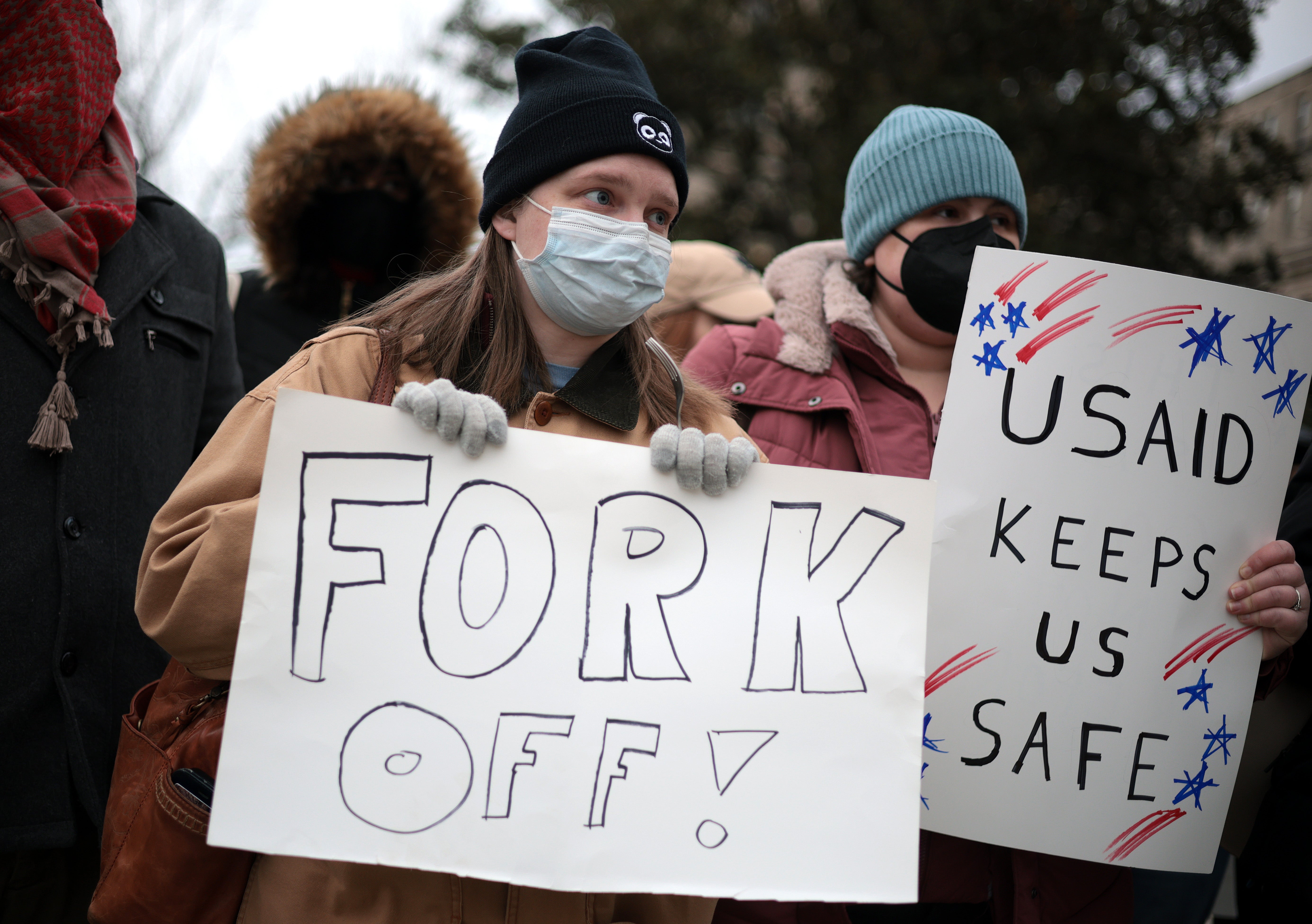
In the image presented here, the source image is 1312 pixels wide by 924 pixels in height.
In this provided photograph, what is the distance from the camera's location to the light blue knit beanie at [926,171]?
2.29 meters

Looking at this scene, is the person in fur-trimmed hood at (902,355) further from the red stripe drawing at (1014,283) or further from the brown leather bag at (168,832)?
the brown leather bag at (168,832)

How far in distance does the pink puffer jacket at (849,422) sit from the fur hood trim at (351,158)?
138cm

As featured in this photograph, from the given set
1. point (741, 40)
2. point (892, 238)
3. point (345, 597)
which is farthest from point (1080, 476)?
point (741, 40)

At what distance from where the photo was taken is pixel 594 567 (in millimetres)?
1518

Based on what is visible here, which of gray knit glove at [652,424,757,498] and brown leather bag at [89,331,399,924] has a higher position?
gray knit glove at [652,424,757,498]

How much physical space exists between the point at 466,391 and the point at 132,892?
99cm

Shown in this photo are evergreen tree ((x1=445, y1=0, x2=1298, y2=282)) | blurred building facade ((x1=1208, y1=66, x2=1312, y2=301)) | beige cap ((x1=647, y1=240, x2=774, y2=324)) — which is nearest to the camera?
beige cap ((x1=647, y1=240, x2=774, y2=324))

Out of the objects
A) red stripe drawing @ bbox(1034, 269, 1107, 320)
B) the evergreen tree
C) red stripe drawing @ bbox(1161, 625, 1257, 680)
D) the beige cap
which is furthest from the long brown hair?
the evergreen tree

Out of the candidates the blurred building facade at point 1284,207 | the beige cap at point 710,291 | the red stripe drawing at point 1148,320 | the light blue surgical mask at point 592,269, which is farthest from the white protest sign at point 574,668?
the blurred building facade at point 1284,207

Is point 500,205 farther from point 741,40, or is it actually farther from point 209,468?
point 741,40

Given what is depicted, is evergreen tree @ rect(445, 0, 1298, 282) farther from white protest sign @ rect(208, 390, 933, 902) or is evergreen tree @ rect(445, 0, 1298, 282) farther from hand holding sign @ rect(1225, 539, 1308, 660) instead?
white protest sign @ rect(208, 390, 933, 902)

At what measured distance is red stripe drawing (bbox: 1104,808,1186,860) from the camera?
1847mm

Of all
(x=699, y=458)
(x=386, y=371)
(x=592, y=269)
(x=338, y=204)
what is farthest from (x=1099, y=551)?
(x=338, y=204)

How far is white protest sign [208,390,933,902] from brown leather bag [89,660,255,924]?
26 cm
